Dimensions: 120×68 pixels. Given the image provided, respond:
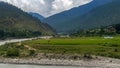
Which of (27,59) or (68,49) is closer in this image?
(27,59)

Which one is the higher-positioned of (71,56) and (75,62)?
(71,56)

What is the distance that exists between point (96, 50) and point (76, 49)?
20.3ft

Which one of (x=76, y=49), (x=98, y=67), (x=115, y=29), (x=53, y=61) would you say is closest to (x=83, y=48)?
(x=76, y=49)

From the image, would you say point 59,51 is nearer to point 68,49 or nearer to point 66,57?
point 68,49

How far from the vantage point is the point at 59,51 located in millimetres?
98938

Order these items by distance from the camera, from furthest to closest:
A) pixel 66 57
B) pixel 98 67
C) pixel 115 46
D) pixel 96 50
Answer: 1. pixel 115 46
2. pixel 96 50
3. pixel 66 57
4. pixel 98 67

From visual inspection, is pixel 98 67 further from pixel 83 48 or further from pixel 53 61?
pixel 83 48

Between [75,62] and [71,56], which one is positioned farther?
[71,56]

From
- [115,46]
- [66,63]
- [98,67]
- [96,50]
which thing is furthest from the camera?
[115,46]

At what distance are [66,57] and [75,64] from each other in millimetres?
8393

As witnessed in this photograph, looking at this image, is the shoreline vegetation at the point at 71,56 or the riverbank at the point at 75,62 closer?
the riverbank at the point at 75,62

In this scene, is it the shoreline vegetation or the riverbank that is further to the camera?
the shoreline vegetation

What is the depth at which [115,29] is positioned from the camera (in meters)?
181

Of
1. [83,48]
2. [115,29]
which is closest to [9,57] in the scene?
[83,48]
